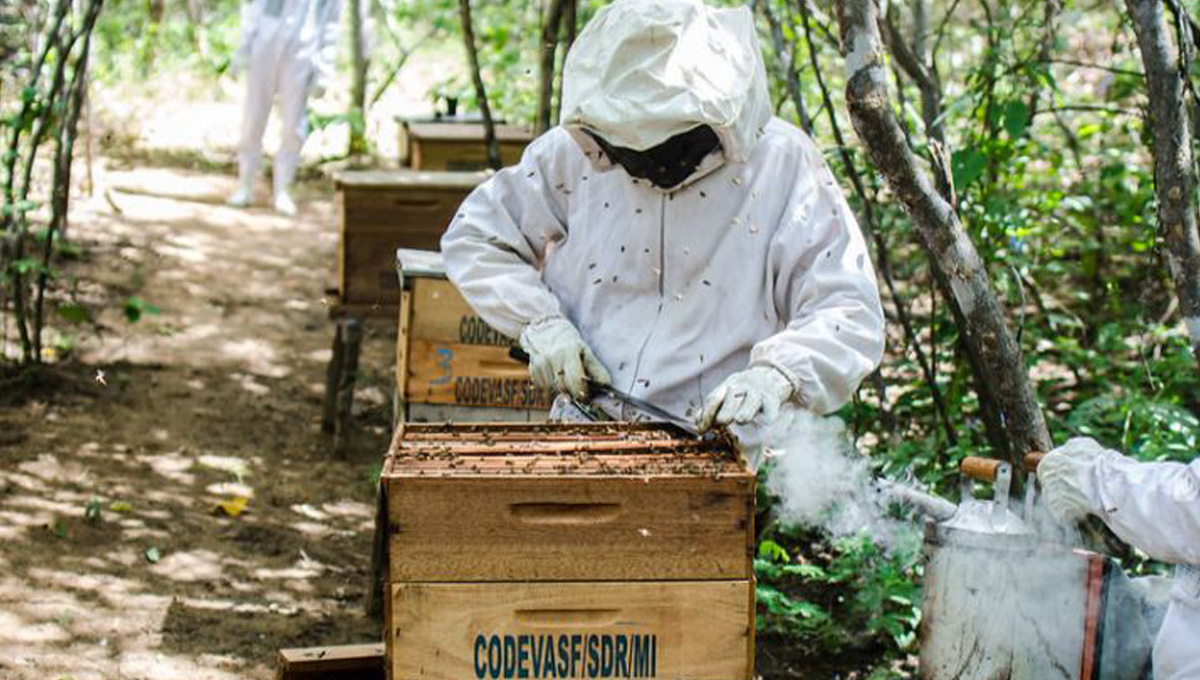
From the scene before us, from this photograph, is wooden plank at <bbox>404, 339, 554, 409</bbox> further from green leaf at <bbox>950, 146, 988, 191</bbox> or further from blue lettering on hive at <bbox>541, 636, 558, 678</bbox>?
blue lettering on hive at <bbox>541, 636, 558, 678</bbox>

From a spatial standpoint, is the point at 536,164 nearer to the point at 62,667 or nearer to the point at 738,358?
the point at 738,358

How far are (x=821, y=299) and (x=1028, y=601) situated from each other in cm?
77

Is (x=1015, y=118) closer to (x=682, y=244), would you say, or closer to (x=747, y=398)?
(x=682, y=244)

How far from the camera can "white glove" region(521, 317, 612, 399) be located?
9.27 ft

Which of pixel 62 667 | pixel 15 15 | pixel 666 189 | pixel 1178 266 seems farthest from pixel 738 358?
pixel 15 15

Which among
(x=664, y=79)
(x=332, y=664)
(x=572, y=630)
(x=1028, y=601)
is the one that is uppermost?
(x=664, y=79)

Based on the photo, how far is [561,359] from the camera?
111 inches

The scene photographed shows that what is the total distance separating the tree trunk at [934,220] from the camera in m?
3.16

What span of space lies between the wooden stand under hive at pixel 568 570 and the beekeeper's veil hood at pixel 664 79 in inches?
24.7

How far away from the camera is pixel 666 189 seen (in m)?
2.83

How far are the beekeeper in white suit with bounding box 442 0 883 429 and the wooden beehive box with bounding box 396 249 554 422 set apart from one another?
4.11ft

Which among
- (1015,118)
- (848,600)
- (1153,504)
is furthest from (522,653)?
(1015,118)

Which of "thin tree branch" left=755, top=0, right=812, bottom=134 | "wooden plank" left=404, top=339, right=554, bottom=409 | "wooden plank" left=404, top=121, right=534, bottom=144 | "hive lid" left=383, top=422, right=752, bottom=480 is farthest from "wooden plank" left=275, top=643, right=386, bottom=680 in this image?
"wooden plank" left=404, top=121, right=534, bottom=144

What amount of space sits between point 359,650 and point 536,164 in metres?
1.02
